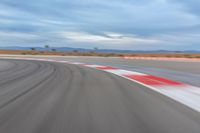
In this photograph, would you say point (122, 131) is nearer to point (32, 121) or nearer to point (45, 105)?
point (32, 121)

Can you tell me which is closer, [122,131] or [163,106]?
[122,131]

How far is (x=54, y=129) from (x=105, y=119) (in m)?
1.18

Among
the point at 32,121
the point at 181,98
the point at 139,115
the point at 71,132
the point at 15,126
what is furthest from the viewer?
the point at 181,98

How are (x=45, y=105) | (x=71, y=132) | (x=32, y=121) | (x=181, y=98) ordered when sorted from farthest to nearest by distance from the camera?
(x=181, y=98), (x=45, y=105), (x=32, y=121), (x=71, y=132)

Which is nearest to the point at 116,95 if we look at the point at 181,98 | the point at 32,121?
the point at 181,98

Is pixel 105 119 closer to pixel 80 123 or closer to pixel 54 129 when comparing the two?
pixel 80 123

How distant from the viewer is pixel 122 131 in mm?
4867

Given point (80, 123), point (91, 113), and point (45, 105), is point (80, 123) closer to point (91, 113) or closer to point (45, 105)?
point (91, 113)

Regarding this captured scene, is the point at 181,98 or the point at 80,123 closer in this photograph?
the point at 80,123

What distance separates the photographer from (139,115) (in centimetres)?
614

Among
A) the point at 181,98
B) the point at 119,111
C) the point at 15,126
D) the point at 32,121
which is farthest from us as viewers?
the point at 181,98

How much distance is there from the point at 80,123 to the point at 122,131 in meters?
0.91

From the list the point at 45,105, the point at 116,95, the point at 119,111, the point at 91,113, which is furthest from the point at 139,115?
the point at 116,95

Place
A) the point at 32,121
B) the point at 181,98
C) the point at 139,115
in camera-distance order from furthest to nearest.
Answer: the point at 181,98 < the point at 139,115 < the point at 32,121
